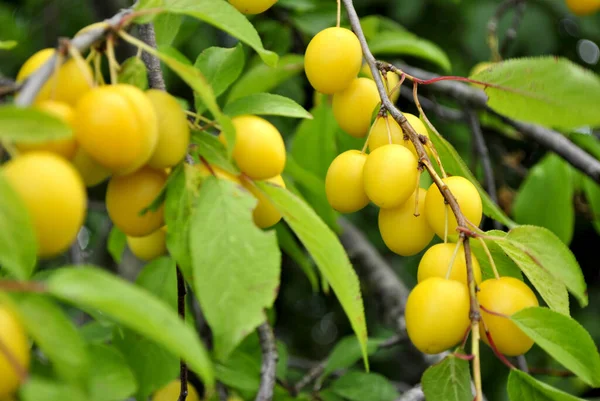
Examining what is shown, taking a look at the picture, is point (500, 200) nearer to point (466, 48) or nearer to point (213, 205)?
point (466, 48)

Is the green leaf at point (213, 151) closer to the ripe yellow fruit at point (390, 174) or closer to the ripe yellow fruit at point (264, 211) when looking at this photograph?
the ripe yellow fruit at point (264, 211)

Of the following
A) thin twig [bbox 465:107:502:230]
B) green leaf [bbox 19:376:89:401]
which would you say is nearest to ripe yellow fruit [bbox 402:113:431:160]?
green leaf [bbox 19:376:89:401]

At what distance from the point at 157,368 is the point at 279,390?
1.28ft

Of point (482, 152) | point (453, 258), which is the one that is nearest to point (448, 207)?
point (453, 258)

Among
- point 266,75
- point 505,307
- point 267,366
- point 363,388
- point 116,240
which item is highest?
point 505,307

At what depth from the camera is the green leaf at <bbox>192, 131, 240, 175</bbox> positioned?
569mm

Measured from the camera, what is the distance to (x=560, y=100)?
57 cm

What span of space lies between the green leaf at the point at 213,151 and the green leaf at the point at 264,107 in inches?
2.0

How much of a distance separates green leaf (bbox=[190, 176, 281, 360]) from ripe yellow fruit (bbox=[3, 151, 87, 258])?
100 mm

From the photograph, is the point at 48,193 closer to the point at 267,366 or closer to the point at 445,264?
the point at 445,264

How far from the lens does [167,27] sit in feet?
2.68

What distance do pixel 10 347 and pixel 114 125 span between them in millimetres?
165

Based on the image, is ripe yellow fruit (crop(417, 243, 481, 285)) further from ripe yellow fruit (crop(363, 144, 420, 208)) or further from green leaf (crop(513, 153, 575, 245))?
green leaf (crop(513, 153, 575, 245))

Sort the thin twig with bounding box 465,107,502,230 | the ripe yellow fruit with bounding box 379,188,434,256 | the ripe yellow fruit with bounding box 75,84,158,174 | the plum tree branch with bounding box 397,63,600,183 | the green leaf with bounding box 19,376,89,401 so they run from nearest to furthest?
1. the green leaf with bounding box 19,376,89,401
2. the ripe yellow fruit with bounding box 75,84,158,174
3. the ripe yellow fruit with bounding box 379,188,434,256
4. the plum tree branch with bounding box 397,63,600,183
5. the thin twig with bounding box 465,107,502,230
